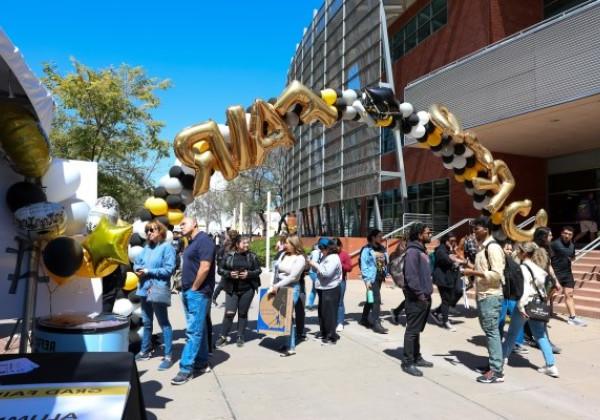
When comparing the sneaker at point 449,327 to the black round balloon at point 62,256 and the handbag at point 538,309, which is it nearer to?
the handbag at point 538,309

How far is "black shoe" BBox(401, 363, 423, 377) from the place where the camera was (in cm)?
556

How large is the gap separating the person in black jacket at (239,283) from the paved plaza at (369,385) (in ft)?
1.17

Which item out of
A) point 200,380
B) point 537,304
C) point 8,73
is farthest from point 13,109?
point 537,304

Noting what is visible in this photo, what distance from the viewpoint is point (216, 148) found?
22.0 ft

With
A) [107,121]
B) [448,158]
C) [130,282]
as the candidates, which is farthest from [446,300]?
[107,121]

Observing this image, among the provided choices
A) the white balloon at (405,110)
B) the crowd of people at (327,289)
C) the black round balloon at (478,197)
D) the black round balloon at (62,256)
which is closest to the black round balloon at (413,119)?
the white balloon at (405,110)

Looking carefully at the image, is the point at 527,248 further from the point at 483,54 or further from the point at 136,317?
the point at 483,54

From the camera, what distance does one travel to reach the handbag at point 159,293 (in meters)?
5.79

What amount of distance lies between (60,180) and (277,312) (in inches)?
149

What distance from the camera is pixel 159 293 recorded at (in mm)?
5797

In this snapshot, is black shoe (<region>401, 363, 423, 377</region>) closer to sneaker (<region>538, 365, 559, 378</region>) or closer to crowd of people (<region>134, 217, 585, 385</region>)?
crowd of people (<region>134, 217, 585, 385</region>)

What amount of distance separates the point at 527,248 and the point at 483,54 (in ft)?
30.5

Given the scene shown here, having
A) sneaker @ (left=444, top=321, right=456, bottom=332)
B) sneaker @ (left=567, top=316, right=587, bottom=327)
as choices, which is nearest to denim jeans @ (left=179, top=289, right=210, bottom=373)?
sneaker @ (left=444, top=321, right=456, bottom=332)

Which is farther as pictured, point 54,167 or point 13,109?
point 54,167
